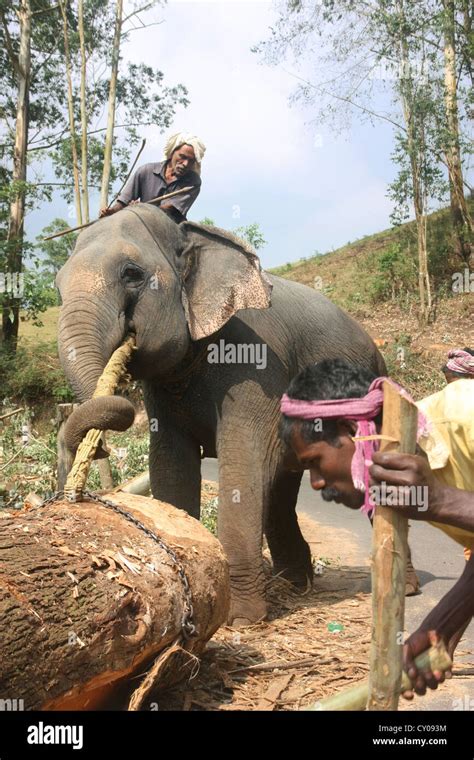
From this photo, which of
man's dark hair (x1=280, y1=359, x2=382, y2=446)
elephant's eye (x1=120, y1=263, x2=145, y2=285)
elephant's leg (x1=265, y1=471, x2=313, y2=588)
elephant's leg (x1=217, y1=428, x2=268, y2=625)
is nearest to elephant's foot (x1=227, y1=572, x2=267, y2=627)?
elephant's leg (x1=217, y1=428, x2=268, y2=625)

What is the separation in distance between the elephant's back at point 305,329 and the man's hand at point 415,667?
12.3 feet

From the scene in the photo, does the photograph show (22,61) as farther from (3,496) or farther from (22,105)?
(3,496)

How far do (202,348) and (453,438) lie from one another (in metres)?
3.96

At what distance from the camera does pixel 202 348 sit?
684cm

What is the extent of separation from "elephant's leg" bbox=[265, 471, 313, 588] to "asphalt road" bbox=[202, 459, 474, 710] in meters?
0.69

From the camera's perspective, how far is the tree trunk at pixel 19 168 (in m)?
20.7

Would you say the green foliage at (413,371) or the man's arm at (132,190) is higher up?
the man's arm at (132,190)

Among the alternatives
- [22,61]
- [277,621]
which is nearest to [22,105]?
[22,61]

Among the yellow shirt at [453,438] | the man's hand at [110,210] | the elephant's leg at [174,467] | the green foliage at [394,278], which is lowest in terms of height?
Answer: the elephant's leg at [174,467]

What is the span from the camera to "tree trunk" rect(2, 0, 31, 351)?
2073 cm

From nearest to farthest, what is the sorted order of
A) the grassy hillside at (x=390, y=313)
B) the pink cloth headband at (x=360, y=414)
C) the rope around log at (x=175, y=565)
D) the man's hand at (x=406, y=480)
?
the man's hand at (x=406, y=480), the pink cloth headband at (x=360, y=414), the rope around log at (x=175, y=565), the grassy hillside at (x=390, y=313)

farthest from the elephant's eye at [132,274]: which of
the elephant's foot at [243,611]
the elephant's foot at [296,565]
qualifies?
the elephant's foot at [296,565]

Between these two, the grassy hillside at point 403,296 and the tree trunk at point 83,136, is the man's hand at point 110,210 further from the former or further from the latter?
the tree trunk at point 83,136
